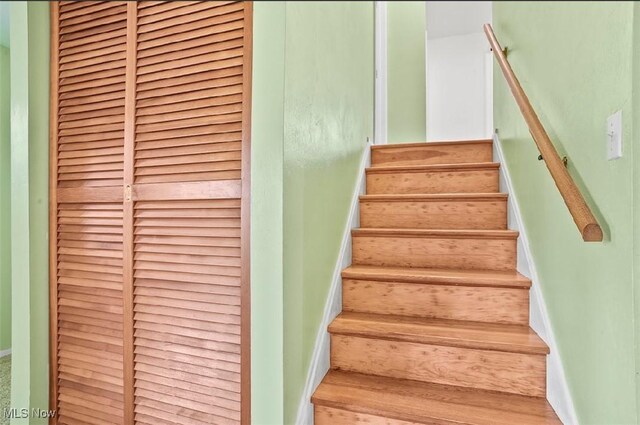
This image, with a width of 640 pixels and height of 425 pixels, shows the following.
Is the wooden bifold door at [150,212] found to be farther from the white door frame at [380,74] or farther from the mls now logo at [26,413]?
the white door frame at [380,74]

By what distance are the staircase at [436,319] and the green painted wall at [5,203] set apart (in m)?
1.41

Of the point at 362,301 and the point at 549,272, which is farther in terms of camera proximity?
the point at 362,301

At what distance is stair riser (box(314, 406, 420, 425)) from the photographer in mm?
1183

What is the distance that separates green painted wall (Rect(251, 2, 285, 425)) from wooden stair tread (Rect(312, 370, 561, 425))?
0.26 meters

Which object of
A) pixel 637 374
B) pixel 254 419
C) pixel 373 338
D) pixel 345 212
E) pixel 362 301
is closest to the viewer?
pixel 637 374

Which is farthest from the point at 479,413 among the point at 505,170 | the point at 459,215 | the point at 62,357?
the point at 62,357

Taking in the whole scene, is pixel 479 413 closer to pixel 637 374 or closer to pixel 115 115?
pixel 637 374

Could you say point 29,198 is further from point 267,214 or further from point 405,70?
point 405,70

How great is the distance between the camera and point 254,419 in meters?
1.11

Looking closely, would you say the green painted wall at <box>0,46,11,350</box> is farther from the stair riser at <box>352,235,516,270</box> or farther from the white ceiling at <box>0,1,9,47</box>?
the stair riser at <box>352,235,516,270</box>

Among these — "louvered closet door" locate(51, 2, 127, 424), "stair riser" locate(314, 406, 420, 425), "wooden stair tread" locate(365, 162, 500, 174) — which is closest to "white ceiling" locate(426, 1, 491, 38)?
"wooden stair tread" locate(365, 162, 500, 174)

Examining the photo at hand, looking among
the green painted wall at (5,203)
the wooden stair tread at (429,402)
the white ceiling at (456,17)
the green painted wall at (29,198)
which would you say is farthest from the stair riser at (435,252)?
the white ceiling at (456,17)

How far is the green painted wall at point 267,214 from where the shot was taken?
108 cm

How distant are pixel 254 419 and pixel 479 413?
0.75 metres
